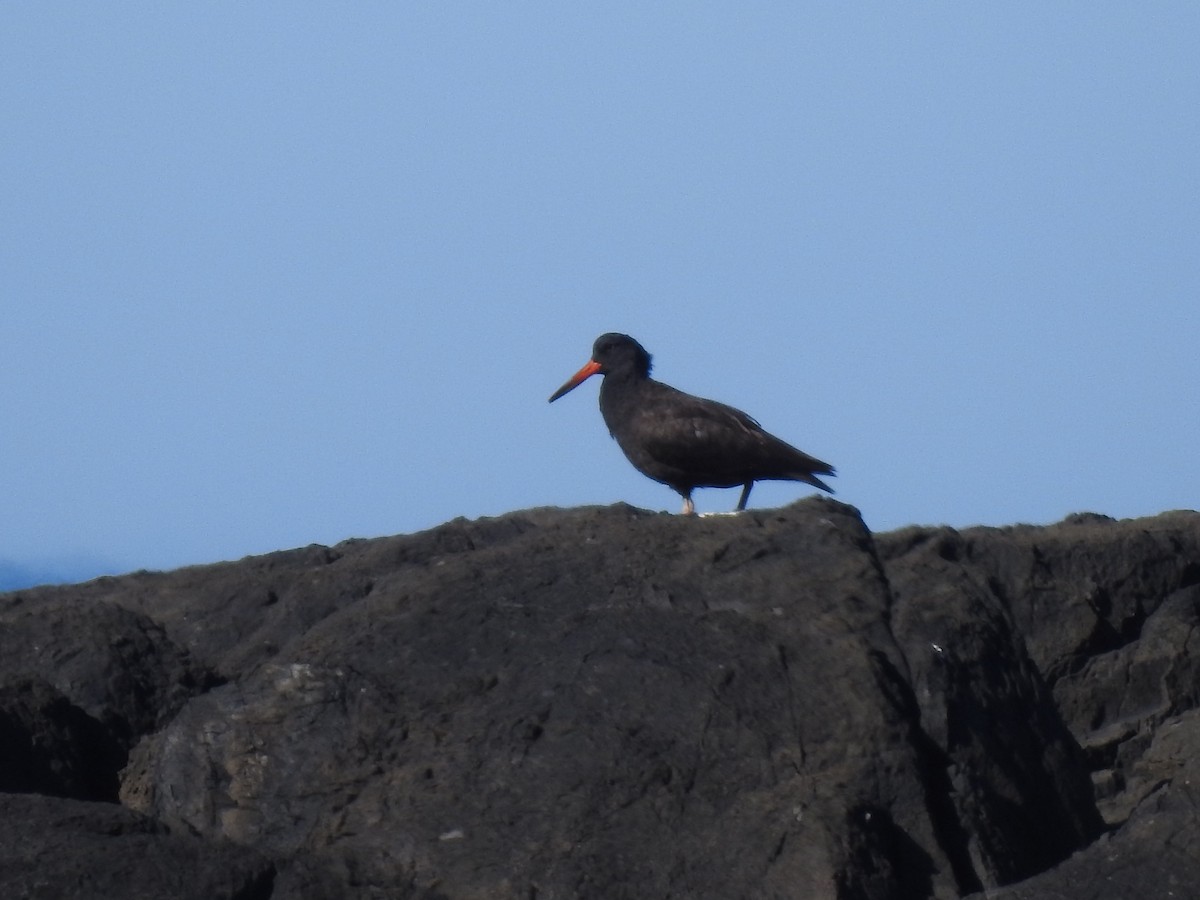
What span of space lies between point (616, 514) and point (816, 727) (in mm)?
2143

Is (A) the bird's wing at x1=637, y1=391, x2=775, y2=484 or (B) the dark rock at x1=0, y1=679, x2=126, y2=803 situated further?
(A) the bird's wing at x1=637, y1=391, x2=775, y2=484

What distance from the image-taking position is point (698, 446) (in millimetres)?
11633

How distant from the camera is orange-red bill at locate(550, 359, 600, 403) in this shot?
1315cm

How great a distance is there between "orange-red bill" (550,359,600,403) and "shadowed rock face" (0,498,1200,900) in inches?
204

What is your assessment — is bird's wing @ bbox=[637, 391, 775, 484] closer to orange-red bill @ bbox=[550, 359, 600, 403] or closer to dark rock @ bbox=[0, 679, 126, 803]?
orange-red bill @ bbox=[550, 359, 600, 403]

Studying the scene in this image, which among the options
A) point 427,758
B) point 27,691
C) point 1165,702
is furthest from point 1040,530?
point 27,691

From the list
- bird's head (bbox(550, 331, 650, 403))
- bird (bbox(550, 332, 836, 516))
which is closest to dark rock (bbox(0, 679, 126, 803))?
bird (bbox(550, 332, 836, 516))

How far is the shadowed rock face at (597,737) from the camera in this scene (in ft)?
18.9

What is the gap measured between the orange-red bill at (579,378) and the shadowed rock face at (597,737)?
17.0 ft

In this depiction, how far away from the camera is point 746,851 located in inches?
232

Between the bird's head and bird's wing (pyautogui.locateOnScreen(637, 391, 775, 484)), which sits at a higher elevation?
the bird's head

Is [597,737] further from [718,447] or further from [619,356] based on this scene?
[619,356]

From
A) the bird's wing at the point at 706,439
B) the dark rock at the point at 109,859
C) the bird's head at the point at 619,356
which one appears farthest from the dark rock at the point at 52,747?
the bird's head at the point at 619,356

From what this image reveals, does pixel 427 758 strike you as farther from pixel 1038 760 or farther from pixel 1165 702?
pixel 1165 702
